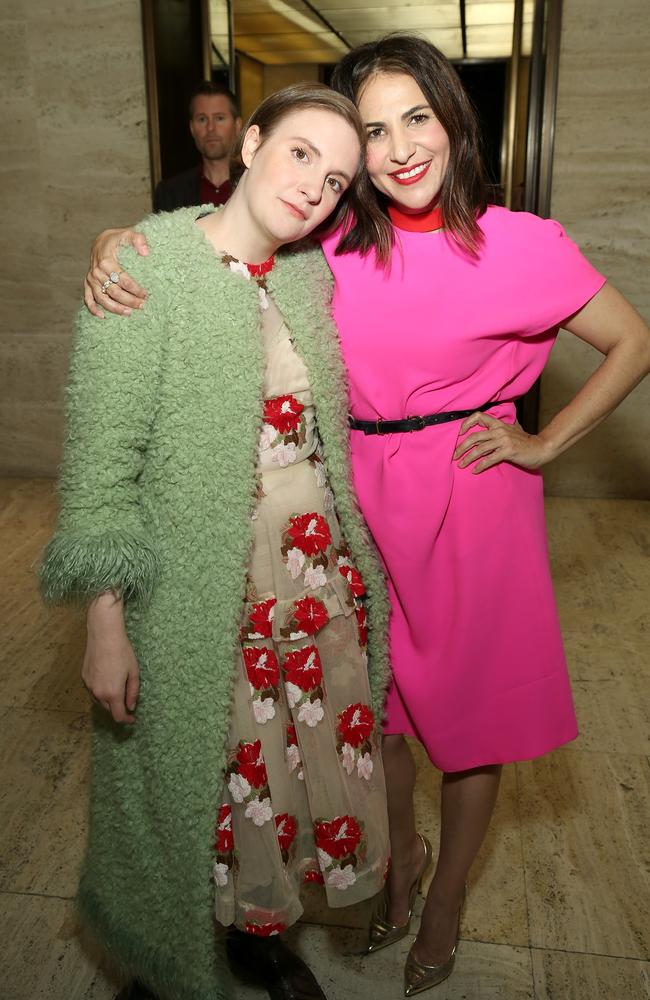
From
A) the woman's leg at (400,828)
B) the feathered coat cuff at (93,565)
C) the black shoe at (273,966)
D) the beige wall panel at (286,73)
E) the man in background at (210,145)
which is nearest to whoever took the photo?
the feathered coat cuff at (93,565)

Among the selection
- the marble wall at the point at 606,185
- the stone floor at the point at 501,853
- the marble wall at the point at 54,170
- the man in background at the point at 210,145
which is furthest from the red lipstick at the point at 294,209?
the marble wall at the point at 54,170

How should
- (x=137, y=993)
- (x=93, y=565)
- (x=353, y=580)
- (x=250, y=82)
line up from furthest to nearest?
(x=250, y=82) < (x=137, y=993) < (x=353, y=580) < (x=93, y=565)

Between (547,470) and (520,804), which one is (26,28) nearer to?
(547,470)

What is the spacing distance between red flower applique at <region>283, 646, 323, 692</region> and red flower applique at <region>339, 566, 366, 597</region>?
137 millimetres

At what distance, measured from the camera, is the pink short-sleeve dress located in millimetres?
1509

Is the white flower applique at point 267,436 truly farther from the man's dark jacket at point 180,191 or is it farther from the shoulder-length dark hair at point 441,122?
the man's dark jacket at point 180,191

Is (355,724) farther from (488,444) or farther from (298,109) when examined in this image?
(298,109)

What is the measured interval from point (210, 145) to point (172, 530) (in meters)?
3.16

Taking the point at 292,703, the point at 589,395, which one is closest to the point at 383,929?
the point at 292,703

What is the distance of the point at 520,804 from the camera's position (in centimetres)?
230

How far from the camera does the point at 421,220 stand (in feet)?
5.08

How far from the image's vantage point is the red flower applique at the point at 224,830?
145cm

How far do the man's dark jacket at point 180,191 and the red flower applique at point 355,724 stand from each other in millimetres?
3103

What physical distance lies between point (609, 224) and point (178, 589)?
12.0 feet
